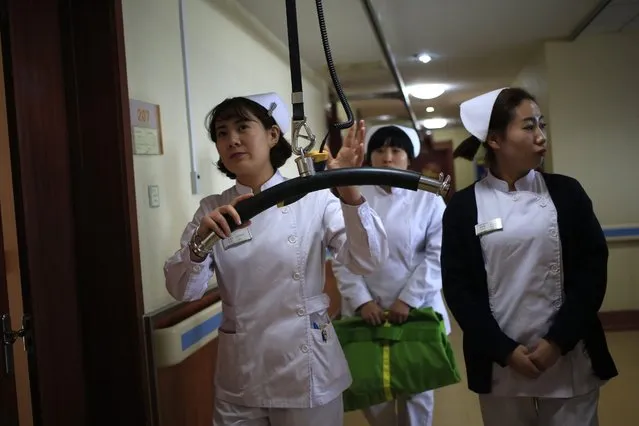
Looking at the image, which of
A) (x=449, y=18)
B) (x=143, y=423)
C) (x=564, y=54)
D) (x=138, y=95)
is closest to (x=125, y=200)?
(x=138, y=95)

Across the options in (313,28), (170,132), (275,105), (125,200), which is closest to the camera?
(275,105)

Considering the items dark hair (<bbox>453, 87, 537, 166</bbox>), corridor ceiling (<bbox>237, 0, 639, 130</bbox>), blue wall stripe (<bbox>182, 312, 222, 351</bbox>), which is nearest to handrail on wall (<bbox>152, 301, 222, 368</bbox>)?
blue wall stripe (<bbox>182, 312, 222, 351</bbox>)

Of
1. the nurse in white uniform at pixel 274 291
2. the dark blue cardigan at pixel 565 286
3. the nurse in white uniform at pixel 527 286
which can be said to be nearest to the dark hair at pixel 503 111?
the nurse in white uniform at pixel 527 286

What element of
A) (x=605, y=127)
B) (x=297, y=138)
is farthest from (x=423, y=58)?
(x=297, y=138)

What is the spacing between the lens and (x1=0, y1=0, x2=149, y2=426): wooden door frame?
1.40 m

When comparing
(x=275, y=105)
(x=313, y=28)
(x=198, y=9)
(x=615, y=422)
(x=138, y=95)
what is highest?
(x=313, y=28)

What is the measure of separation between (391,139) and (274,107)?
3.03 feet

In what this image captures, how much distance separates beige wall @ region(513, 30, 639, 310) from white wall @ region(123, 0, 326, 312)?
2.53m

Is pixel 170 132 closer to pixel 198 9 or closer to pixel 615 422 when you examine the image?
pixel 198 9

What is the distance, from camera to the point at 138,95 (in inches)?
65.2

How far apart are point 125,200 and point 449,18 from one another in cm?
259

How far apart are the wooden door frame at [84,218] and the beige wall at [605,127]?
11.4ft

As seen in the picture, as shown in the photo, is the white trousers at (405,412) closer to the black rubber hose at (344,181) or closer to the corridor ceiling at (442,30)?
the black rubber hose at (344,181)

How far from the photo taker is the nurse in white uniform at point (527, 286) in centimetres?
126
